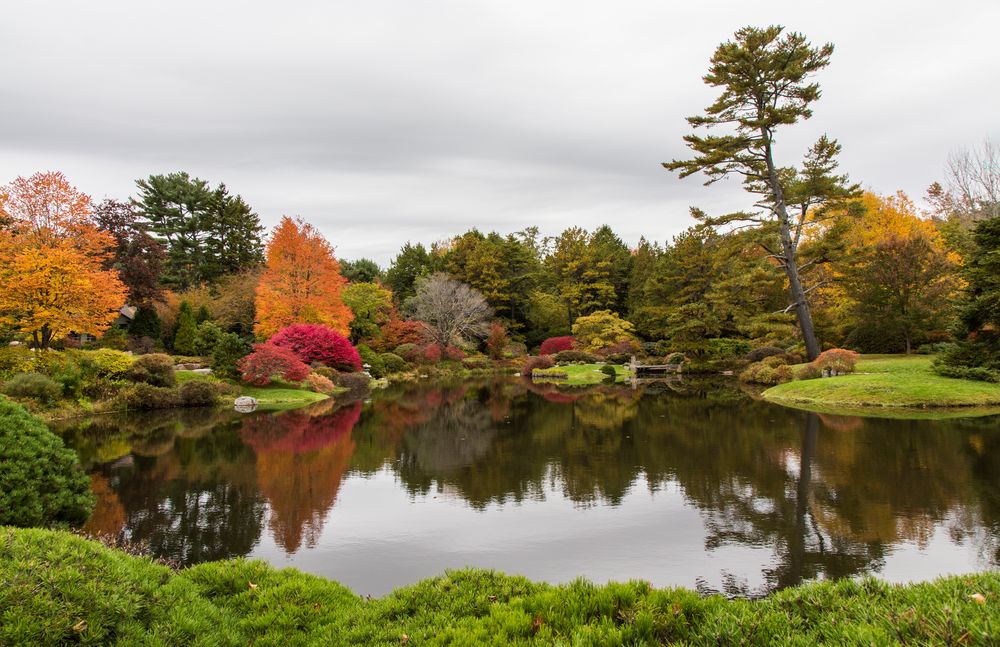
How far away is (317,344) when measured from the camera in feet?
85.7

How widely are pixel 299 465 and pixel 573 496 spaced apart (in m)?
5.89

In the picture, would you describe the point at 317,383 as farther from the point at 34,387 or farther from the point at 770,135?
the point at 770,135

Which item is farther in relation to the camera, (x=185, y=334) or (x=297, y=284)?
(x=185, y=334)

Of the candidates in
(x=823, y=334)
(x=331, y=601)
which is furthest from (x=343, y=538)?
(x=823, y=334)

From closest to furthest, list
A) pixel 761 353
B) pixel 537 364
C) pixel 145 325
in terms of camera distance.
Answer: pixel 761 353
pixel 145 325
pixel 537 364

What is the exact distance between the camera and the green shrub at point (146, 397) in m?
19.2

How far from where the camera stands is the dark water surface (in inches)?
249

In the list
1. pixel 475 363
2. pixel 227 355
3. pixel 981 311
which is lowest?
pixel 475 363

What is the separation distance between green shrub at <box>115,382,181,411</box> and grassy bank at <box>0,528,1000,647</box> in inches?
695

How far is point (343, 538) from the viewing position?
24.2ft

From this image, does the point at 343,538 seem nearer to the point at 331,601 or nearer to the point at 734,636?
the point at 331,601

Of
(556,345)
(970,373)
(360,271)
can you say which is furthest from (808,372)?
(360,271)

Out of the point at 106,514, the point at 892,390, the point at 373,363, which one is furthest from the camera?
the point at 373,363

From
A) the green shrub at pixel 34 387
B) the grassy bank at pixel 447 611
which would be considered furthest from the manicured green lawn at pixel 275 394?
the grassy bank at pixel 447 611
